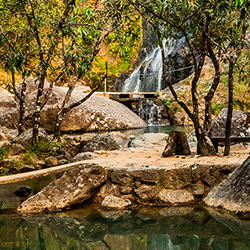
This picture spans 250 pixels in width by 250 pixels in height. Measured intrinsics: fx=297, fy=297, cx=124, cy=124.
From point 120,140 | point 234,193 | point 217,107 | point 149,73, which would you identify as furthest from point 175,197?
point 149,73

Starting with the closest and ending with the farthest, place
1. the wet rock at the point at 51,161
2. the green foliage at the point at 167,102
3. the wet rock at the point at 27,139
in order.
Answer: the wet rock at the point at 51,161 < the wet rock at the point at 27,139 < the green foliage at the point at 167,102

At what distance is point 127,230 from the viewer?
11.8 feet

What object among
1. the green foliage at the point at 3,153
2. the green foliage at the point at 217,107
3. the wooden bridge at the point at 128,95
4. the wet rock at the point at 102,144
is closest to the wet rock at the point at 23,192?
the green foliage at the point at 3,153

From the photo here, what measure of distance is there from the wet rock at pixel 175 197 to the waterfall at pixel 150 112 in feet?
42.7

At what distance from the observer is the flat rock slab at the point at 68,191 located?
4.19 meters

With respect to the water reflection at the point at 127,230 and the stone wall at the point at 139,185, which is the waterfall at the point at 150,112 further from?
the water reflection at the point at 127,230

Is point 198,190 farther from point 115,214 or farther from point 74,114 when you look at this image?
point 74,114

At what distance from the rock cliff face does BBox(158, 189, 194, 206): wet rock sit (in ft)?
28.8

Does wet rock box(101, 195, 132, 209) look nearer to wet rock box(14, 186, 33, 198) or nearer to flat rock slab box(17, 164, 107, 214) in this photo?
flat rock slab box(17, 164, 107, 214)

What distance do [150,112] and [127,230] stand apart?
47.8 ft

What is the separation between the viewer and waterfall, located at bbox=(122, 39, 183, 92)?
902 inches

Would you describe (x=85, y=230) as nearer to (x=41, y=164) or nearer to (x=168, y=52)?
(x=41, y=164)

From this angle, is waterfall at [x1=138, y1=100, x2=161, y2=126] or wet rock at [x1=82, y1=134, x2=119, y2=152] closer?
wet rock at [x1=82, y1=134, x2=119, y2=152]

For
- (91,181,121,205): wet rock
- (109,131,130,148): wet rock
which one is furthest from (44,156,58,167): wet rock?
(91,181,121,205): wet rock
